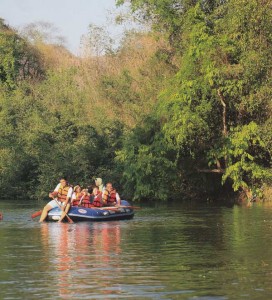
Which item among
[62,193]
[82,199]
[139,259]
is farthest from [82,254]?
[82,199]

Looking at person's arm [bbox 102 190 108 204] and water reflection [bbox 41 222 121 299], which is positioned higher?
person's arm [bbox 102 190 108 204]

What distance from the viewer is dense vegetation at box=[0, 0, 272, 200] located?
42125mm

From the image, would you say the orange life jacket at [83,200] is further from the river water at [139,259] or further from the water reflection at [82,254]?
the water reflection at [82,254]

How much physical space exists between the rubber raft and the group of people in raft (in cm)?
22

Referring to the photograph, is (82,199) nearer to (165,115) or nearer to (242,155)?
(242,155)

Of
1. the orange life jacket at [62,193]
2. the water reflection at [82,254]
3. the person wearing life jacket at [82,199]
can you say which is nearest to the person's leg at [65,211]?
the orange life jacket at [62,193]

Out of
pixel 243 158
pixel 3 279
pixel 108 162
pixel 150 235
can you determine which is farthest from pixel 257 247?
pixel 108 162

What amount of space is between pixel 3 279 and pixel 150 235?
9690 millimetres

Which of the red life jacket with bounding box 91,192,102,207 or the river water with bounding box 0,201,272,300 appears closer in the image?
the river water with bounding box 0,201,272,300

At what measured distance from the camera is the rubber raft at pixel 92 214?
31.8 metres

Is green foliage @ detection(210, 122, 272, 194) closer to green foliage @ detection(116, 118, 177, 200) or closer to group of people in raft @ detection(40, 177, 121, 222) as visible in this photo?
green foliage @ detection(116, 118, 177, 200)

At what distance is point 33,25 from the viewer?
92750mm

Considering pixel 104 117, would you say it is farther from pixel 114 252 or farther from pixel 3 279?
pixel 3 279

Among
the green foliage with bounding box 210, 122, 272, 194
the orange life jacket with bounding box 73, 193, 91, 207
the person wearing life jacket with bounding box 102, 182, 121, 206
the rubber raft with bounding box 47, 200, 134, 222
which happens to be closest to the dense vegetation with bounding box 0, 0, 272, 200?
the green foliage with bounding box 210, 122, 272, 194
